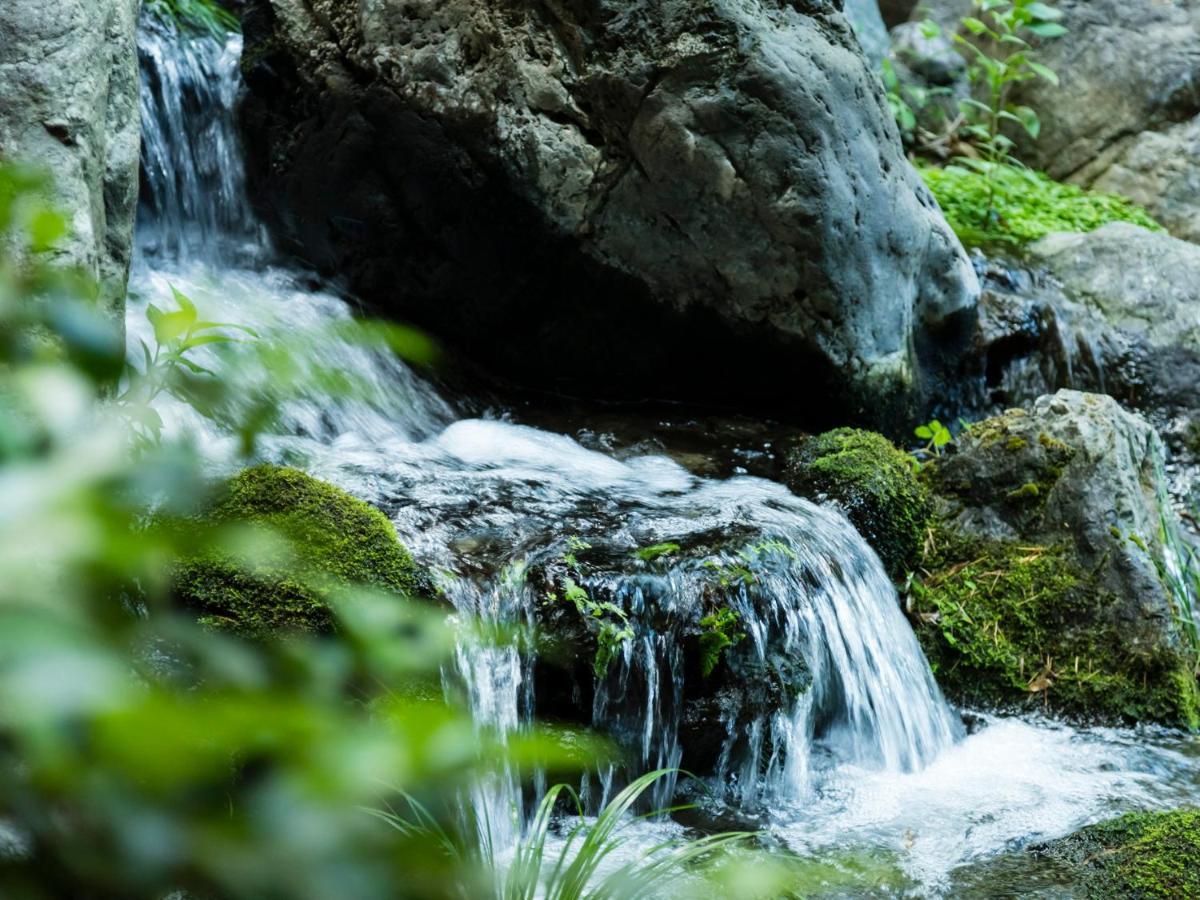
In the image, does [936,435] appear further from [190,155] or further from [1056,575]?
[190,155]

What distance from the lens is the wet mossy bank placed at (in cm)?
474

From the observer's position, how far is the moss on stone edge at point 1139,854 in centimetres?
312

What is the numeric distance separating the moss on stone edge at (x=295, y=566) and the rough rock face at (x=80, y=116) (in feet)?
2.89

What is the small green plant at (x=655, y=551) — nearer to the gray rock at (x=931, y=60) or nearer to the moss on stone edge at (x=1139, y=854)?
the moss on stone edge at (x=1139, y=854)

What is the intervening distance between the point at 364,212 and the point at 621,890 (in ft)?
15.0

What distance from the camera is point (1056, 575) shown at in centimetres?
498

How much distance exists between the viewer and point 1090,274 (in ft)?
26.7

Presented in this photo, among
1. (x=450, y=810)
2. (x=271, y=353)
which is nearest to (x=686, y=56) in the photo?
(x=450, y=810)

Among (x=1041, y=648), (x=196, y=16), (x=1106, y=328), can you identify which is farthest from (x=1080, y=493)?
(x=196, y=16)

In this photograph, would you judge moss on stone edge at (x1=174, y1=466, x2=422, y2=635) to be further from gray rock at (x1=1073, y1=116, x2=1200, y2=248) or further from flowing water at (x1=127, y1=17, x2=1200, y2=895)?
gray rock at (x1=1073, y1=116, x2=1200, y2=248)

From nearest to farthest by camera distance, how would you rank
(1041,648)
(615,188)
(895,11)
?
1. (1041,648)
2. (615,188)
3. (895,11)

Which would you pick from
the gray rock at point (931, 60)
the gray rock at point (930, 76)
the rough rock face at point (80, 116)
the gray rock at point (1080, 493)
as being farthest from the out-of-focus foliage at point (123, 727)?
the gray rock at point (931, 60)

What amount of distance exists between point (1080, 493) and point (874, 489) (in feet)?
3.02

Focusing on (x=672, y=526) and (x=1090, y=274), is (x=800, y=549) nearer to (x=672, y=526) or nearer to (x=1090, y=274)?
(x=672, y=526)
